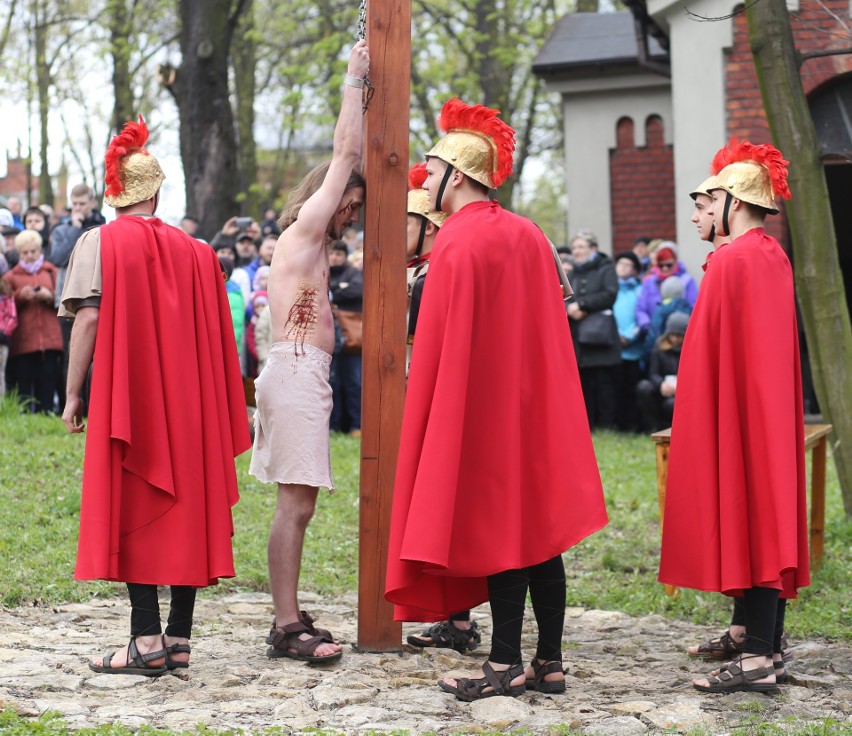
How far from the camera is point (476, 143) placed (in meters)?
5.38

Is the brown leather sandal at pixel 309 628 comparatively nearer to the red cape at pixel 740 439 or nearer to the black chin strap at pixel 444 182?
the red cape at pixel 740 439

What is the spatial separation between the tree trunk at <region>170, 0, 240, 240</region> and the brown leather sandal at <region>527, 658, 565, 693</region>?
11641mm

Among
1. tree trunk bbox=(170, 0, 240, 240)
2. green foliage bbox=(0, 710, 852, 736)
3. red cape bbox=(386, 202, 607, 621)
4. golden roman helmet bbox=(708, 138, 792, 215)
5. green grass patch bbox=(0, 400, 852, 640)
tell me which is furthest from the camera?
tree trunk bbox=(170, 0, 240, 240)

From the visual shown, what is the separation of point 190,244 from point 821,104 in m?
10.3

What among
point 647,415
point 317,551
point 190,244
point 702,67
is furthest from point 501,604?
point 702,67

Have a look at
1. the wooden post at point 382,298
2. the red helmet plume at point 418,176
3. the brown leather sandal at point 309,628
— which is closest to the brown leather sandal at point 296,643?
the brown leather sandal at point 309,628

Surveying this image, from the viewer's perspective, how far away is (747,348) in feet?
18.1

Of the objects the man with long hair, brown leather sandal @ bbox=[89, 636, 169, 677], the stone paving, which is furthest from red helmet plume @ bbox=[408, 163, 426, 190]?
brown leather sandal @ bbox=[89, 636, 169, 677]

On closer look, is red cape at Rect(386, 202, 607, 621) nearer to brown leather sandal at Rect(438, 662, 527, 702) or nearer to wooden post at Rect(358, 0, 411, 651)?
brown leather sandal at Rect(438, 662, 527, 702)

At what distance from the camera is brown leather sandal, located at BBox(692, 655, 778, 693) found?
539 centimetres

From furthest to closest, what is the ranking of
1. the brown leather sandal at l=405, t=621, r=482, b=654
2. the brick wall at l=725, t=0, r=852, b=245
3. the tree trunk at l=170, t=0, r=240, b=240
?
the tree trunk at l=170, t=0, r=240, b=240
the brick wall at l=725, t=0, r=852, b=245
the brown leather sandal at l=405, t=621, r=482, b=654

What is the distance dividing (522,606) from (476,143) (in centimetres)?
194

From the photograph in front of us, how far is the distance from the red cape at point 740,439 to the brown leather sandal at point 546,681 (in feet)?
2.14

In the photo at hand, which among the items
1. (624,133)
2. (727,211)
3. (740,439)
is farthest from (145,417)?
(624,133)
